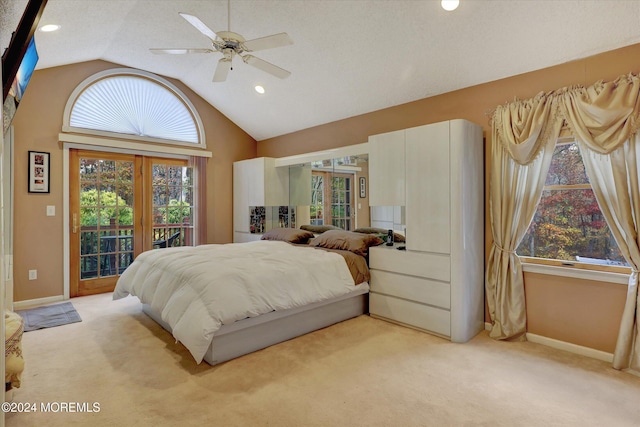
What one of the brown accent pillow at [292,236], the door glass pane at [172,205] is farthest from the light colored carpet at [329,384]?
the door glass pane at [172,205]

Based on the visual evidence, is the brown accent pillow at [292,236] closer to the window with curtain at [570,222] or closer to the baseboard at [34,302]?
the window with curtain at [570,222]

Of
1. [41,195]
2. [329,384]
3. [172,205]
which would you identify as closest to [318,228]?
[172,205]

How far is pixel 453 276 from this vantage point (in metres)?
3.14

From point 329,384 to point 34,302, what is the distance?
3.98 metres

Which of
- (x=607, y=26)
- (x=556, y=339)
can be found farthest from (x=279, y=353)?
(x=607, y=26)

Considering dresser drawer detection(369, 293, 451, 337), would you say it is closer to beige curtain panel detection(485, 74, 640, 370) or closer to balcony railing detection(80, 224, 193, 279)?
beige curtain panel detection(485, 74, 640, 370)

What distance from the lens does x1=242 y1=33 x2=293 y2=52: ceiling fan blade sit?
2531mm

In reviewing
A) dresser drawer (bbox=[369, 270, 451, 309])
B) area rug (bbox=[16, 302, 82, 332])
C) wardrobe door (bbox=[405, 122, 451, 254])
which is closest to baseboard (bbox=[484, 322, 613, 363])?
dresser drawer (bbox=[369, 270, 451, 309])

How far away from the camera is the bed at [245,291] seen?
262cm

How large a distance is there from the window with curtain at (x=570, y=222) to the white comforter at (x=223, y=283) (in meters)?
1.87

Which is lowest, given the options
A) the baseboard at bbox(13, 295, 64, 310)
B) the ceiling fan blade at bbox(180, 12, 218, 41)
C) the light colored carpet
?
the light colored carpet

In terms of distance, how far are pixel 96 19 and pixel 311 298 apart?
3413mm

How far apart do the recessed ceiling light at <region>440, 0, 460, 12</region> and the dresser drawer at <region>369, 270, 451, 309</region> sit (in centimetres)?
235

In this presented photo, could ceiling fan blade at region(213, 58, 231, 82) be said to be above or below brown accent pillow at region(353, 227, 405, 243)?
above
